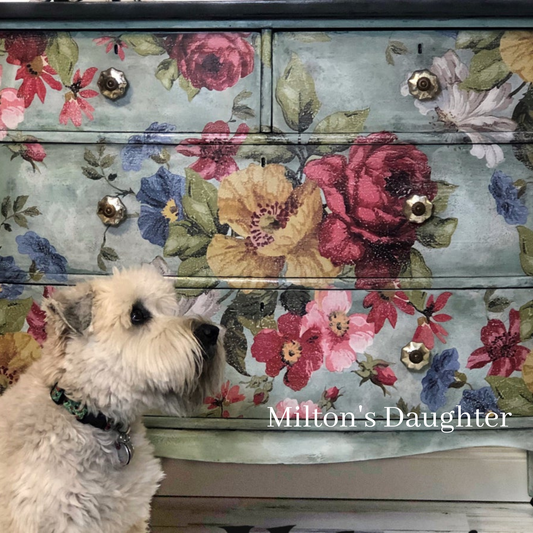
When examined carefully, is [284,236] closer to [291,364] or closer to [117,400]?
[291,364]

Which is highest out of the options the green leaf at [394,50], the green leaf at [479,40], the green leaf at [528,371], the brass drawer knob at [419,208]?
the green leaf at [479,40]

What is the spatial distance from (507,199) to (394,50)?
0.40 m

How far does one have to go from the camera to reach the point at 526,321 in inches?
46.7

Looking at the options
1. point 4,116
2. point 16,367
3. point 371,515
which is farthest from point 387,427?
point 4,116

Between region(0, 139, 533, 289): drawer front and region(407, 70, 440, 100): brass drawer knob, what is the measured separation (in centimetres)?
11

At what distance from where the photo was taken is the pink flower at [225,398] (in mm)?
1222

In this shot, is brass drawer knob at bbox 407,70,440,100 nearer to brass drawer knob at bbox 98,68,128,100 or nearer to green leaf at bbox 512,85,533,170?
green leaf at bbox 512,85,533,170

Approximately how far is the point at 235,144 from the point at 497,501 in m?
1.32

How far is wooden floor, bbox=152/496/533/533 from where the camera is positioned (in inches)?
55.5

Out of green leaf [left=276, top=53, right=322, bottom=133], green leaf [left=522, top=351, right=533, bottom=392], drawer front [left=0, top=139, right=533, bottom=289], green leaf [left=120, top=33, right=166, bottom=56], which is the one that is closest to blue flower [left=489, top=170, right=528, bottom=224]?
drawer front [left=0, top=139, right=533, bottom=289]

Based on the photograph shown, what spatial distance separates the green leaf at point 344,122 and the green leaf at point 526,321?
536 millimetres

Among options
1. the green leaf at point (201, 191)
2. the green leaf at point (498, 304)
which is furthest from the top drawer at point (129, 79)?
the green leaf at point (498, 304)

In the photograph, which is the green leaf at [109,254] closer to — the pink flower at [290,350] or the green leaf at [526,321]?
the pink flower at [290,350]

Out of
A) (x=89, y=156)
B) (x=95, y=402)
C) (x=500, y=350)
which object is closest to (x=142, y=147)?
(x=89, y=156)
